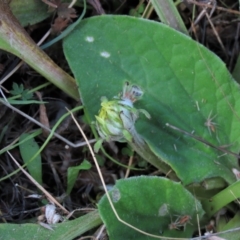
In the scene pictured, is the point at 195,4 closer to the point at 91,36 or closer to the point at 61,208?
the point at 91,36

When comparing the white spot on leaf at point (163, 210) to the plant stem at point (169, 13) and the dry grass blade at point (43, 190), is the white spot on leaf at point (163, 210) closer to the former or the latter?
the dry grass blade at point (43, 190)

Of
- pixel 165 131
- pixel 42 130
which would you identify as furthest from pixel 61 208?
pixel 165 131

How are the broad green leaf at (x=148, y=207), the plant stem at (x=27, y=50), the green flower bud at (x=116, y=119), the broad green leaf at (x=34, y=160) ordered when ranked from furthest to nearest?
1. the broad green leaf at (x=34, y=160)
2. the plant stem at (x=27, y=50)
3. the broad green leaf at (x=148, y=207)
4. the green flower bud at (x=116, y=119)

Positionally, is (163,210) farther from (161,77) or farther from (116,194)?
(161,77)

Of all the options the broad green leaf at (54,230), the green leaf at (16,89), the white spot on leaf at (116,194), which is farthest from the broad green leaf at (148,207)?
the green leaf at (16,89)

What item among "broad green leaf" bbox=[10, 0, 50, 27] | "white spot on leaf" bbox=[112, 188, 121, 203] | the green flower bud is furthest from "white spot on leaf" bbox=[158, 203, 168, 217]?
"broad green leaf" bbox=[10, 0, 50, 27]
